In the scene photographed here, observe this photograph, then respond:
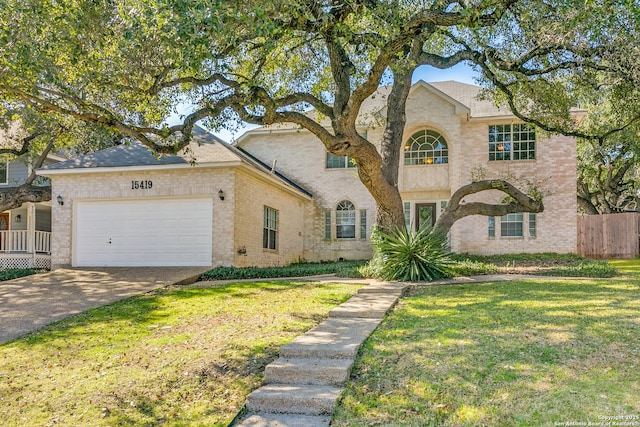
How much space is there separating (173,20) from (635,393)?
6.66 m

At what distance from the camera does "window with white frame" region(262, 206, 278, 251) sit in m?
18.0

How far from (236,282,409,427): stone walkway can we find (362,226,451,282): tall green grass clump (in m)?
4.82

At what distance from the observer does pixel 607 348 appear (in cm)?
554

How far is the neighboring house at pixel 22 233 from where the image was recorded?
19750mm

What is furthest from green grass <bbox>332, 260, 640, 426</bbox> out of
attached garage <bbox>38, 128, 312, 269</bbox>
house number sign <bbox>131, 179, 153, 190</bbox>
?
house number sign <bbox>131, 179, 153, 190</bbox>

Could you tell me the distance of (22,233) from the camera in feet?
66.5

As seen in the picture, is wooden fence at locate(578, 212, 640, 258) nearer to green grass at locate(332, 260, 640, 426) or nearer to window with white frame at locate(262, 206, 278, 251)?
window with white frame at locate(262, 206, 278, 251)

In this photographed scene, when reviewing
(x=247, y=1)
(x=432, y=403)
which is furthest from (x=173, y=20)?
(x=432, y=403)

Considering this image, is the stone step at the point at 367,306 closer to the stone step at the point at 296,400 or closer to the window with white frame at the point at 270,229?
the stone step at the point at 296,400

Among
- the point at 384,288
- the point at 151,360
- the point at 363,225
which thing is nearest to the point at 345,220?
the point at 363,225

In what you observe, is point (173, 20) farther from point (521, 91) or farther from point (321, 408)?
point (521, 91)

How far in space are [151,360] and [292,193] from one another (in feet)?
46.2

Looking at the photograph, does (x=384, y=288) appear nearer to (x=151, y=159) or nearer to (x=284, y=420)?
(x=284, y=420)

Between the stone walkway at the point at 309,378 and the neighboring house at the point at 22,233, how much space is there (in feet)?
56.8
